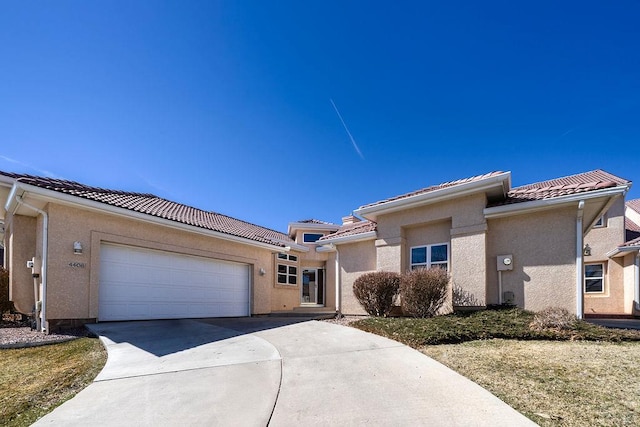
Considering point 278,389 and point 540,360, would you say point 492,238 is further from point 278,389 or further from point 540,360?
point 278,389

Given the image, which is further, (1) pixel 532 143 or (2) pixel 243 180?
(2) pixel 243 180

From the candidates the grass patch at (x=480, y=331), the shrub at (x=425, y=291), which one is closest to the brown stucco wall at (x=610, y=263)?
the grass patch at (x=480, y=331)

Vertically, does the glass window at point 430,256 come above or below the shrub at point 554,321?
above

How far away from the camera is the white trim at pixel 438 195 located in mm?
9609

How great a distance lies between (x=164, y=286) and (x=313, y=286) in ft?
47.4

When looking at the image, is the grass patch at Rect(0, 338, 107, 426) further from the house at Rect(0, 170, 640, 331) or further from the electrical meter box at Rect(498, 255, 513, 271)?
the electrical meter box at Rect(498, 255, 513, 271)

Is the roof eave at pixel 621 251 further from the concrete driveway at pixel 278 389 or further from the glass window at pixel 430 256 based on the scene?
the concrete driveway at pixel 278 389

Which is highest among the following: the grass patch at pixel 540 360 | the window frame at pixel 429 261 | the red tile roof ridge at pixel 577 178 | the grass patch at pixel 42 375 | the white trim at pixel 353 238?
the red tile roof ridge at pixel 577 178

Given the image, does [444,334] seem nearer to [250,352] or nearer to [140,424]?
[250,352]

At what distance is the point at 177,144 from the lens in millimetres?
13219

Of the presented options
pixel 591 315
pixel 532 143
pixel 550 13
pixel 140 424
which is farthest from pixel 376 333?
pixel 591 315

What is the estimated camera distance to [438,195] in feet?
35.1

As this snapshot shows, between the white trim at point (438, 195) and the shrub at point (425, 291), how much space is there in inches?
100

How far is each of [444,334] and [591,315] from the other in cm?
1479
